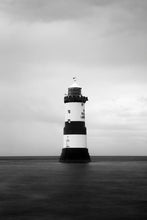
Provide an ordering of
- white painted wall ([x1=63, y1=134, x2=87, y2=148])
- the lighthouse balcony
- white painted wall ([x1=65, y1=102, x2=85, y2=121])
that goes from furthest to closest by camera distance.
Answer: the lighthouse balcony → white painted wall ([x1=65, y1=102, x2=85, y2=121]) → white painted wall ([x1=63, y1=134, x2=87, y2=148])

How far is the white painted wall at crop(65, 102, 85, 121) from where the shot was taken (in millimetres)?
39594

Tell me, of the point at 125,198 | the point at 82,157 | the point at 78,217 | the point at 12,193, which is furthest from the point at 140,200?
the point at 82,157

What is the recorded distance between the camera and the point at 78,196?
2173cm

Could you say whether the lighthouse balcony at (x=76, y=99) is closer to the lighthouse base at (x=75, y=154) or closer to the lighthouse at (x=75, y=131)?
the lighthouse at (x=75, y=131)

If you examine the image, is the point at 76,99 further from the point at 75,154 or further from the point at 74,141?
the point at 75,154

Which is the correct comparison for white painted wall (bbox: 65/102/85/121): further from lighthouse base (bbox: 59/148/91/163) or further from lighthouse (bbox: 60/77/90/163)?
lighthouse base (bbox: 59/148/91/163)

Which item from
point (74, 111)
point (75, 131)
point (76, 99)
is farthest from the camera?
point (76, 99)

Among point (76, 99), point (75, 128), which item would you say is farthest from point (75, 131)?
point (76, 99)

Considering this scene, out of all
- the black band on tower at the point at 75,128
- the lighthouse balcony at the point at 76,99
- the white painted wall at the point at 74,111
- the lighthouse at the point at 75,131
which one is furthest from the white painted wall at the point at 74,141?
the lighthouse balcony at the point at 76,99

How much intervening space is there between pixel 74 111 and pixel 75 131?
194 centimetres

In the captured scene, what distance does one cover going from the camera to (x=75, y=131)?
3931 cm

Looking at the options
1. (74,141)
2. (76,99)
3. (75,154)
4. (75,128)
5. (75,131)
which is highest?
(76,99)

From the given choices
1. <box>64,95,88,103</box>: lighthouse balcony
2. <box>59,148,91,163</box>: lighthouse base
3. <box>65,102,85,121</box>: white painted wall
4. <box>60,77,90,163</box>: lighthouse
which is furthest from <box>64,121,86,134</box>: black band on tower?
<box>64,95,88,103</box>: lighthouse balcony

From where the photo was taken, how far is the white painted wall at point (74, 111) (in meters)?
39.6
